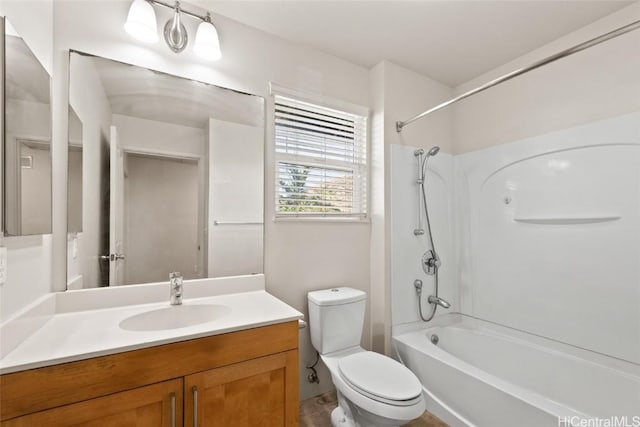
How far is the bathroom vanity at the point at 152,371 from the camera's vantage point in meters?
0.86

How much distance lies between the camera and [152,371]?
1.00m

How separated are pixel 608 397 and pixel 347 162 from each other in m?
2.08

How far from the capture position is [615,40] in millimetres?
1735

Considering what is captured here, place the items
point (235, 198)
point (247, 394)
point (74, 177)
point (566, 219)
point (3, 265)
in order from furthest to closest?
point (566, 219), point (235, 198), point (74, 177), point (247, 394), point (3, 265)

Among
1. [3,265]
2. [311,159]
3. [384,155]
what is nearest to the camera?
[3,265]

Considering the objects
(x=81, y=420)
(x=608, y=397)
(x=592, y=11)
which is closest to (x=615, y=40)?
(x=592, y=11)

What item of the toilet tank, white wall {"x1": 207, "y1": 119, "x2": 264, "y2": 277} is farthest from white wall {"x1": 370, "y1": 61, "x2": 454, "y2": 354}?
white wall {"x1": 207, "y1": 119, "x2": 264, "y2": 277}

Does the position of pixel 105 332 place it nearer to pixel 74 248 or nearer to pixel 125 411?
pixel 125 411

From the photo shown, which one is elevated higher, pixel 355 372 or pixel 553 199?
pixel 553 199

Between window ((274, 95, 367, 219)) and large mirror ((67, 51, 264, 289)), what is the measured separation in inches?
6.9

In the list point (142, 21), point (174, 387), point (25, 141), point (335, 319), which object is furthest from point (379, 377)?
point (142, 21)

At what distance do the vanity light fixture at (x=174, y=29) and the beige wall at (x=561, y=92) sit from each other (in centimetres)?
211

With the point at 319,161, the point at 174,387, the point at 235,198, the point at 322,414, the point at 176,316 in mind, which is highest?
the point at 319,161

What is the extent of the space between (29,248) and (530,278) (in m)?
2.81
